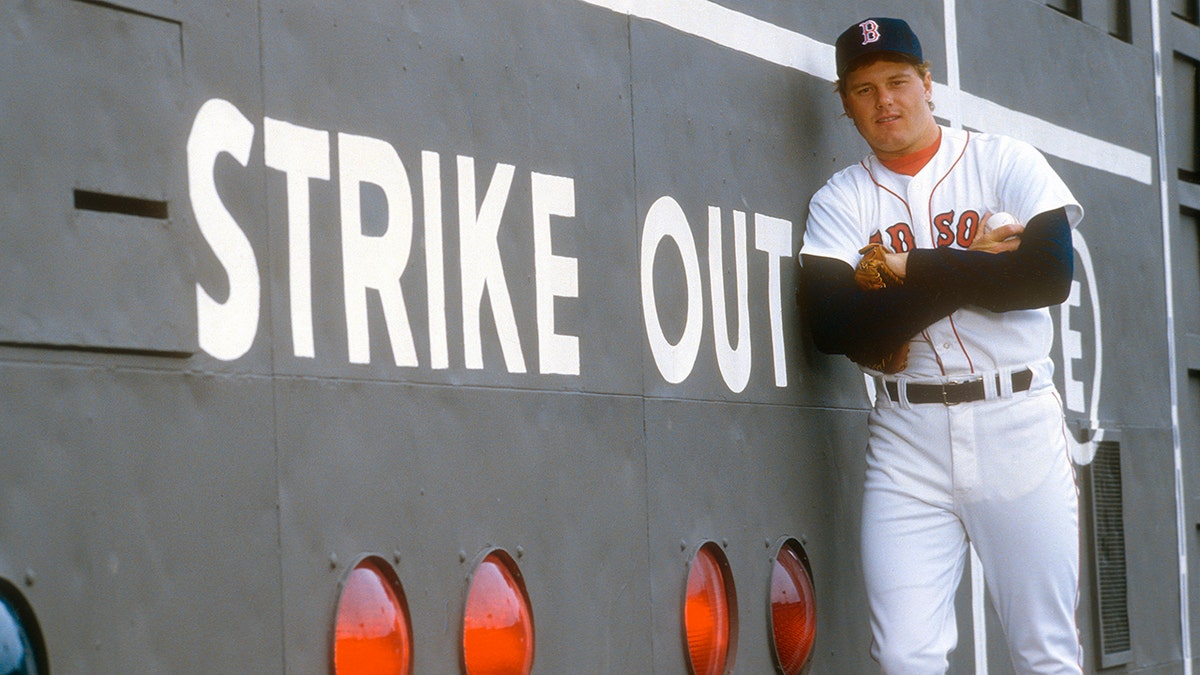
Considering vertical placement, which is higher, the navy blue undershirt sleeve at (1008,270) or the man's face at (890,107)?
the man's face at (890,107)

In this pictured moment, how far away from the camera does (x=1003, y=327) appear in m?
3.37

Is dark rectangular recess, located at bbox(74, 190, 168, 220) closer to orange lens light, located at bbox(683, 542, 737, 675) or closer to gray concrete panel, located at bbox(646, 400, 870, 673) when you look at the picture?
gray concrete panel, located at bbox(646, 400, 870, 673)

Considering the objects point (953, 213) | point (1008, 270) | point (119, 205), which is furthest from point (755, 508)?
point (119, 205)

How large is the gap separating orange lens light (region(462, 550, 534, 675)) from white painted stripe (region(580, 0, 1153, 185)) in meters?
0.97

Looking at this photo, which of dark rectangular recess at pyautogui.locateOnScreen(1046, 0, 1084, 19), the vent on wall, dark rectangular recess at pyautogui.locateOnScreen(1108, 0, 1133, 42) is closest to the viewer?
the vent on wall

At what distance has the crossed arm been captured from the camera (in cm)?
324

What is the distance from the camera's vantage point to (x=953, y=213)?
3.45 meters

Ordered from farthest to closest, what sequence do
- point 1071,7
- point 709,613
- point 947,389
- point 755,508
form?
point 1071,7
point 947,389
point 755,508
point 709,613

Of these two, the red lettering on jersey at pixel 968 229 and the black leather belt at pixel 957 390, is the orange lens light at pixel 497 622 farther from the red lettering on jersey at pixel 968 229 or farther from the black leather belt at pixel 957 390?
the red lettering on jersey at pixel 968 229

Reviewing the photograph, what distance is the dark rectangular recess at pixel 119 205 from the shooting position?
191 cm

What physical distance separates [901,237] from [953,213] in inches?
4.6

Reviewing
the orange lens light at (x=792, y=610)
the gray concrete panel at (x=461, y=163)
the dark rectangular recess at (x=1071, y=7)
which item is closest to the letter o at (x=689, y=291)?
the gray concrete panel at (x=461, y=163)

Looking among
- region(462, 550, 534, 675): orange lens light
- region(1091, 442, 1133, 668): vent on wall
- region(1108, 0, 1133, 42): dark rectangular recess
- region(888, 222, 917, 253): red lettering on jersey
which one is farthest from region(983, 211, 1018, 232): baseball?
region(1108, 0, 1133, 42): dark rectangular recess

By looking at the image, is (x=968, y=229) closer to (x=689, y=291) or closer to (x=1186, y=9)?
(x=689, y=291)
